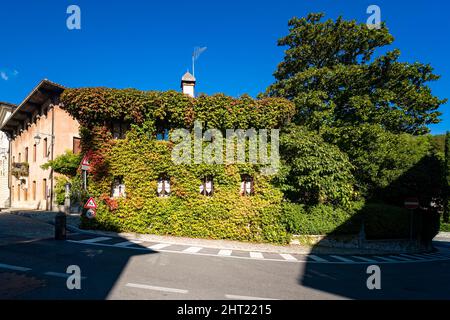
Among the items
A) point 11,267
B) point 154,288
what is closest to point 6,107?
point 11,267

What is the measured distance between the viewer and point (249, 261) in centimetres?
933

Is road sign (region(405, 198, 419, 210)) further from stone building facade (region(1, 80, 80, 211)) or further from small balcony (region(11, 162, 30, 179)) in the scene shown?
small balcony (region(11, 162, 30, 179))

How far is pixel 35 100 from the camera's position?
2552 centimetres

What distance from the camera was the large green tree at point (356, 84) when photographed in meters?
18.6

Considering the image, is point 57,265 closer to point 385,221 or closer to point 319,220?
point 319,220

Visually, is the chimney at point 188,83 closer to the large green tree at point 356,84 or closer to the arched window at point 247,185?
the large green tree at point 356,84

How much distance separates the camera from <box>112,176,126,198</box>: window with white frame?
1430 cm

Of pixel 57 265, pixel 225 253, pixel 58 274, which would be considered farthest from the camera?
pixel 225 253

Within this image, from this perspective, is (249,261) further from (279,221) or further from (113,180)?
(113,180)

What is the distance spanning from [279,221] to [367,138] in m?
9.40

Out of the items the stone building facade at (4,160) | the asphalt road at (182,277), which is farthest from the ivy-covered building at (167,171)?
the stone building facade at (4,160)

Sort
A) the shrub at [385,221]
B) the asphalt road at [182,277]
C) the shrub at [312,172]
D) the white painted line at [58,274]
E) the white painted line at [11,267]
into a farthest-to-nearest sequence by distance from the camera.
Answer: the shrub at [385,221] → the shrub at [312,172] → the white painted line at [11,267] → the white painted line at [58,274] → the asphalt road at [182,277]

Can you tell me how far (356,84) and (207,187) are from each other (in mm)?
13671

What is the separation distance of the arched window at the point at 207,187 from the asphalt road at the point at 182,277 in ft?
16.9
